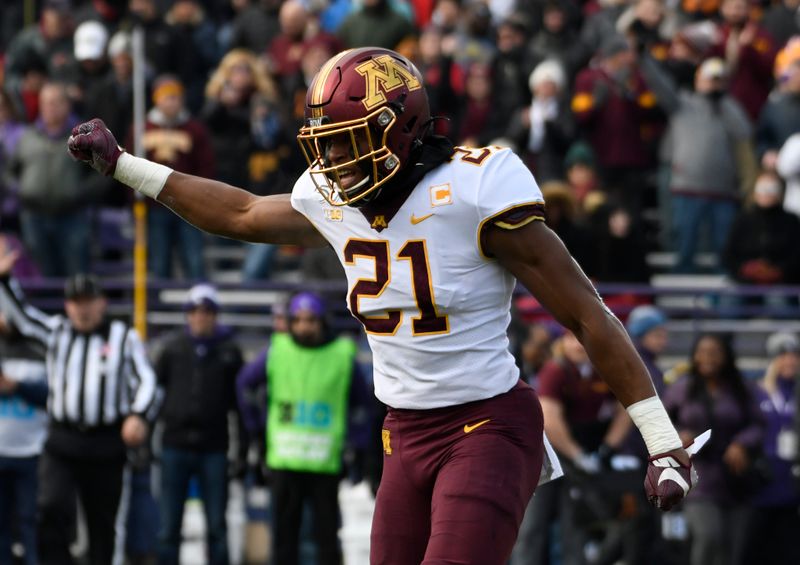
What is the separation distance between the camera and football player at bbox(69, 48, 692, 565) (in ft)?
15.9

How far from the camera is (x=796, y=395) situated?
964cm

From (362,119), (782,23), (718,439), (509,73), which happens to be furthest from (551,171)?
(362,119)

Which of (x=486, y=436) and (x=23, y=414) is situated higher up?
(x=486, y=436)

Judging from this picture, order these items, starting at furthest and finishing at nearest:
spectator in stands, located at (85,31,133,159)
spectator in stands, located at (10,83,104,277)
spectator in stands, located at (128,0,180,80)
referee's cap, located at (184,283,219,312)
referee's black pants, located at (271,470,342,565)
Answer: spectator in stands, located at (128,0,180,80) < spectator in stands, located at (85,31,133,159) < spectator in stands, located at (10,83,104,277) < referee's cap, located at (184,283,219,312) < referee's black pants, located at (271,470,342,565)

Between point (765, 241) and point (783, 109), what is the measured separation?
1212 millimetres

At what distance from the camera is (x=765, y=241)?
11.3 metres

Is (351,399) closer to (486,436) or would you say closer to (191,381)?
(191,381)

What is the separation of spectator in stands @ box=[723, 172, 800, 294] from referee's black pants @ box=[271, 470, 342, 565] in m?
3.24

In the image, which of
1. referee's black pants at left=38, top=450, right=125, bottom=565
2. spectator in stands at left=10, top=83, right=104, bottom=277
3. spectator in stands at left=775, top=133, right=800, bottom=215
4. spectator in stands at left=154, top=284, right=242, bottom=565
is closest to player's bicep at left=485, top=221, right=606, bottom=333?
referee's black pants at left=38, top=450, right=125, bottom=565

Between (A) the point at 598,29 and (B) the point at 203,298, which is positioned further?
(A) the point at 598,29

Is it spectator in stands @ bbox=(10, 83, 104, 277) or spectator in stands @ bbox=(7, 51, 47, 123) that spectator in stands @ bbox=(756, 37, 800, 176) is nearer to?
spectator in stands @ bbox=(10, 83, 104, 277)

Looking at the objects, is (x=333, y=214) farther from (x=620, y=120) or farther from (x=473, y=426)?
(x=620, y=120)

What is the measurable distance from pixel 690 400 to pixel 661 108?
→ 3382 millimetres

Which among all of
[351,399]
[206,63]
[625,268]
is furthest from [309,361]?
[206,63]
